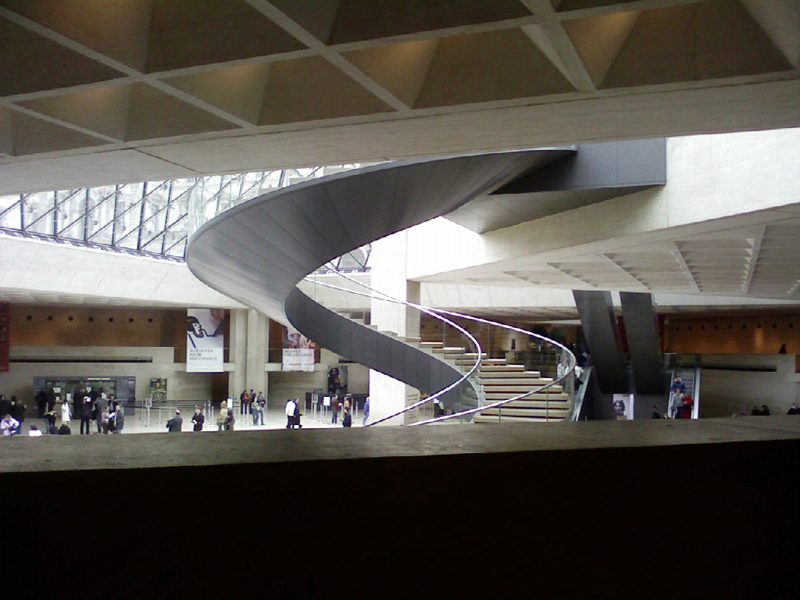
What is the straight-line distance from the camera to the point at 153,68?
4.46 meters

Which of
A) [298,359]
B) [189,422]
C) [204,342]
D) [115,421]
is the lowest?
[189,422]

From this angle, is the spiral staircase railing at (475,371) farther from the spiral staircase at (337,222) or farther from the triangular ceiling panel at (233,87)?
the triangular ceiling panel at (233,87)

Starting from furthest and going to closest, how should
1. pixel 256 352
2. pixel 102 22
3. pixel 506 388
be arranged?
1. pixel 256 352
2. pixel 506 388
3. pixel 102 22

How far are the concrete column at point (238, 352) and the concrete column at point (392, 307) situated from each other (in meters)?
11.9

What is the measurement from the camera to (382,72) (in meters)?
4.68

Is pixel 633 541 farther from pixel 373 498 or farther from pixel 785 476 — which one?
pixel 373 498

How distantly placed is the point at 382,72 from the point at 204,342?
91.3ft

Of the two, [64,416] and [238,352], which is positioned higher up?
[238,352]

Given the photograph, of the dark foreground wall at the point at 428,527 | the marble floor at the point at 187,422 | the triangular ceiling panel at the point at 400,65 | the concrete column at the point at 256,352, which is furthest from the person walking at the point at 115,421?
the dark foreground wall at the point at 428,527

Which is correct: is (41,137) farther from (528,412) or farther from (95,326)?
(95,326)

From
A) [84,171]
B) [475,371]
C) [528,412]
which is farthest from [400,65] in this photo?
[475,371]

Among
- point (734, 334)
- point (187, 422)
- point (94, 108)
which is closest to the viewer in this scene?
point (94, 108)

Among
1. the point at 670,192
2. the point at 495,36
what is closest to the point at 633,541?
the point at 495,36

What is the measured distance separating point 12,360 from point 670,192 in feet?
98.0
